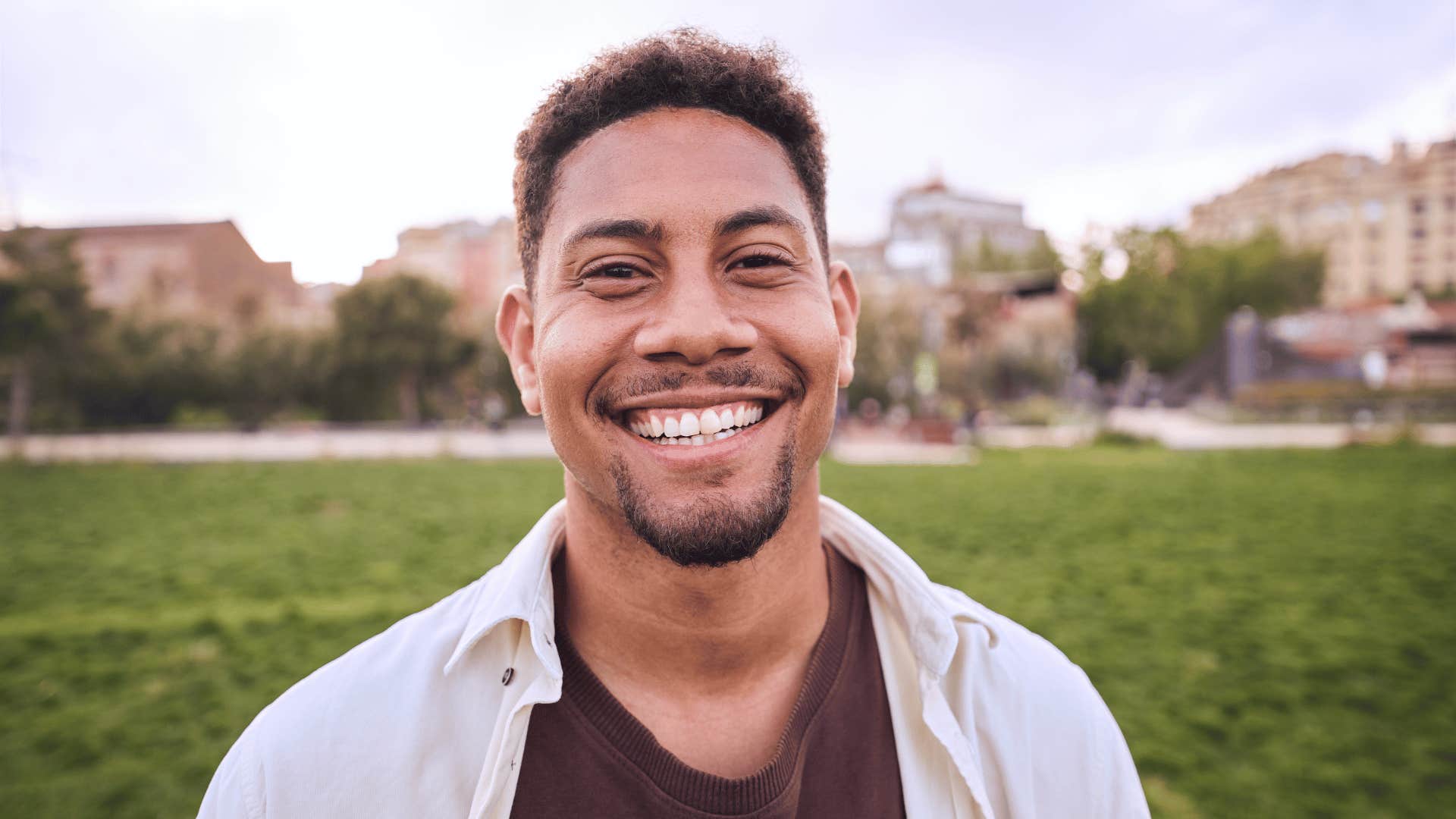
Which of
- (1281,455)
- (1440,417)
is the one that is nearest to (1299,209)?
(1440,417)

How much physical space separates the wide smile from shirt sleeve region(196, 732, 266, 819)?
93 cm

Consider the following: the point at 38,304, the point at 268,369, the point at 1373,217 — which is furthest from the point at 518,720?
the point at 1373,217

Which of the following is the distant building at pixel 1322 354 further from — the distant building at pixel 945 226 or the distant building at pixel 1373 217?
the distant building at pixel 1373 217

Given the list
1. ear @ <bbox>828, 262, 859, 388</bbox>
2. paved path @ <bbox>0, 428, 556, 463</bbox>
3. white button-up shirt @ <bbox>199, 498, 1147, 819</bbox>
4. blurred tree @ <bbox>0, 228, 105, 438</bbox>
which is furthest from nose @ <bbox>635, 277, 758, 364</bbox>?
blurred tree @ <bbox>0, 228, 105, 438</bbox>

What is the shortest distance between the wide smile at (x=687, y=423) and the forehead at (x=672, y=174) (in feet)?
1.23

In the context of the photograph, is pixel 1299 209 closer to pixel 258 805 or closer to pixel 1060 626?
pixel 1060 626

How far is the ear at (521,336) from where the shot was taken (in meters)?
1.91

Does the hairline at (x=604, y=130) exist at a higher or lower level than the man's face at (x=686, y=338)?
higher

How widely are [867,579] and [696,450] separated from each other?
2.28ft

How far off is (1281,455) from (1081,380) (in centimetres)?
2820

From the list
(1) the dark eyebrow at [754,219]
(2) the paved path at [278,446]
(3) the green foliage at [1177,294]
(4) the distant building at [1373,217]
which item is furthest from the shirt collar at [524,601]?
(4) the distant building at [1373,217]

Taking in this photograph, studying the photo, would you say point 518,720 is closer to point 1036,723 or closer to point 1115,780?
point 1036,723

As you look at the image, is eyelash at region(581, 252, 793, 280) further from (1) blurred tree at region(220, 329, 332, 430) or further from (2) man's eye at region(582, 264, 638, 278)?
(1) blurred tree at region(220, 329, 332, 430)

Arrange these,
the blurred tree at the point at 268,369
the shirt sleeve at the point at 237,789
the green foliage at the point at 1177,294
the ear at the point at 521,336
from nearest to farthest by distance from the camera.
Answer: the shirt sleeve at the point at 237,789
the ear at the point at 521,336
the blurred tree at the point at 268,369
the green foliage at the point at 1177,294
